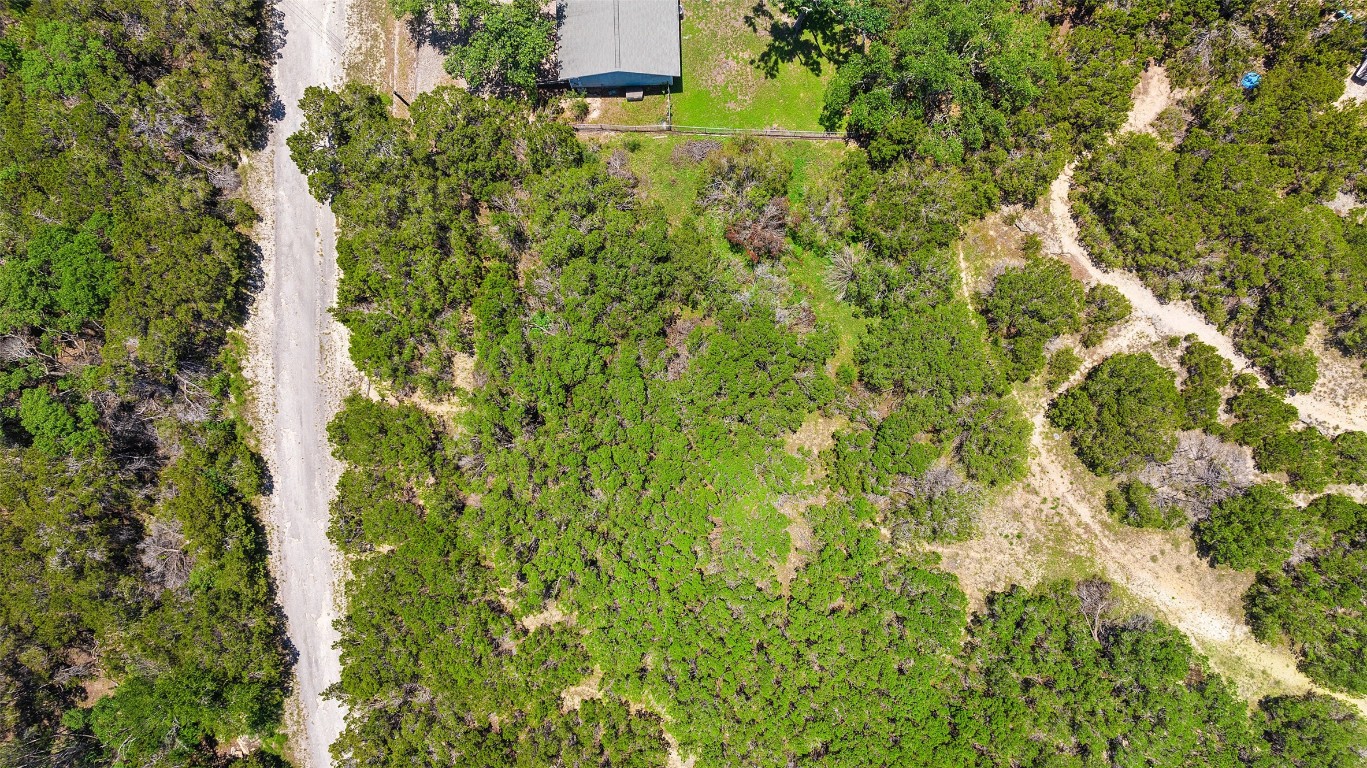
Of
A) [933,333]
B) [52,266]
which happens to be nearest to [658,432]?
[933,333]

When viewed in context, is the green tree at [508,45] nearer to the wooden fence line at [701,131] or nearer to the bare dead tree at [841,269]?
the wooden fence line at [701,131]

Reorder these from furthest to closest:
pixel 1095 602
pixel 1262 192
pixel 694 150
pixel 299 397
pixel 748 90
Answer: pixel 748 90 → pixel 299 397 → pixel 694 150 → pixel 1095 602 → pixel 1262 192

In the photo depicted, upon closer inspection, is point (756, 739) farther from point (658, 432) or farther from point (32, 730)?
point (32, 730)

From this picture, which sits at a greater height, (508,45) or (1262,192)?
(508,45)

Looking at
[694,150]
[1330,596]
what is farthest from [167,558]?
[1330,596]

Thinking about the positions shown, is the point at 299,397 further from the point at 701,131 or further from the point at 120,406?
the point at 701,131

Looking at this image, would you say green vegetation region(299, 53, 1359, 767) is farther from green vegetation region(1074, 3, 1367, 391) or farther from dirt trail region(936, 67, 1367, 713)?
green vegetation region(1074, 3, 1367, 391)

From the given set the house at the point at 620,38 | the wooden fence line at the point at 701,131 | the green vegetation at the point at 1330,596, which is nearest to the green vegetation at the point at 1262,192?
the green vegetation at the point at 1330,596
